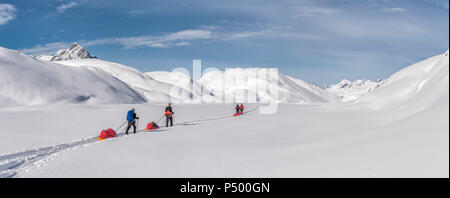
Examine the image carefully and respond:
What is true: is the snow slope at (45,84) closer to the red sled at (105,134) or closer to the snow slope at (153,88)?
the snow slope at (153,88)

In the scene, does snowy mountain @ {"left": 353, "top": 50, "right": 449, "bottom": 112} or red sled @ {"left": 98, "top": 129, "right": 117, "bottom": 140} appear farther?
snowy mountain @ {"left": 353, "top": 50, "right": 449, "bottom": 112}

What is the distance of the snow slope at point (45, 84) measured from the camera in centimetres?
6425

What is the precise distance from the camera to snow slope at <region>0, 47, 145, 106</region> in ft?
211

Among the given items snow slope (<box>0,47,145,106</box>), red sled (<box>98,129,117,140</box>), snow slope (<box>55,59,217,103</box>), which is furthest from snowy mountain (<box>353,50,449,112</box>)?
snow slope (<box>55,59,217,103</box>)

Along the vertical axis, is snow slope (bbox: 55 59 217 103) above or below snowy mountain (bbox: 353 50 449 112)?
above

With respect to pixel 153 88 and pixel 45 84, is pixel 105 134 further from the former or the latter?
pixel 153 88

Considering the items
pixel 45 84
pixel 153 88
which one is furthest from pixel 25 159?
pixel 153 88

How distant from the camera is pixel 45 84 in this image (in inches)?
2835

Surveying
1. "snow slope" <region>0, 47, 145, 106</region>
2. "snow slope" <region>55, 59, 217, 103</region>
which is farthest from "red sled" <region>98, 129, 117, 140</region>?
"snow slope" <region>55, 59, 217, 103</region>

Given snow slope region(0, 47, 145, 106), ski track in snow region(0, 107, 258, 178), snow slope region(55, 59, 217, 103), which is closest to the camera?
ski track in snow region(0, 107, 258, 178)

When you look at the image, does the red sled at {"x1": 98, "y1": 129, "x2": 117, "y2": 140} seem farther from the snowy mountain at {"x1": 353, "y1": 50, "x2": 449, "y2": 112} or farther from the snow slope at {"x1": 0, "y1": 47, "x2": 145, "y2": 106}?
the snow slope at {"x1": 0, "y1": 47, "x2": 145, "y2": 106}

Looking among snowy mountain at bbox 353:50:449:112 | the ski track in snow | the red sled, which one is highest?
snowy mountain at bbox 353:50:449:112

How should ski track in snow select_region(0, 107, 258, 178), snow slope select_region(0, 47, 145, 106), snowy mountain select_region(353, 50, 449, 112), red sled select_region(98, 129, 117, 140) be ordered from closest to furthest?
ski track in snow select_region(0, 107, 258, 178)
red sled select_region(98, 129, 117, 140)
snowy mountain select_region(353, 50, 449, 112)
snow slope select_region(0, 47, 145, 106)

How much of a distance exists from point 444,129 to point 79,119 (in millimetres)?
25255
